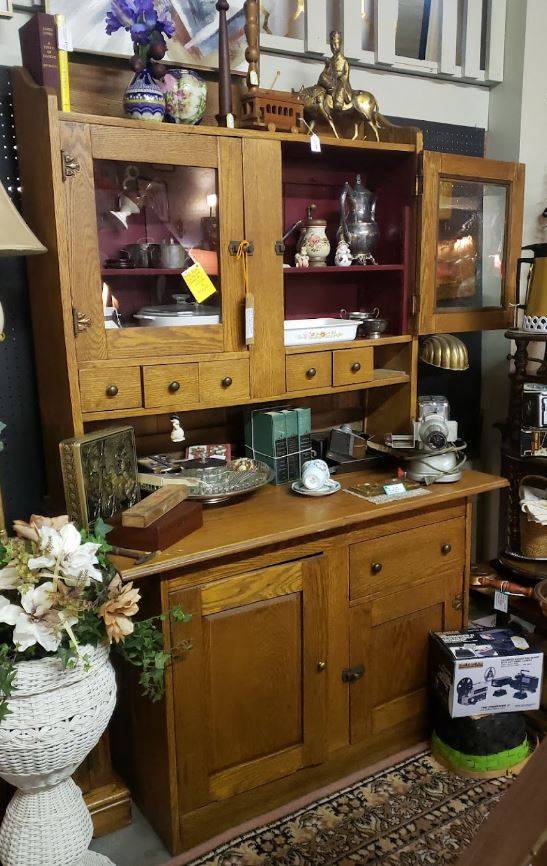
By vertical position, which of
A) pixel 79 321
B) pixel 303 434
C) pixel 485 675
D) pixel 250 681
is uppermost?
pixel 79 321

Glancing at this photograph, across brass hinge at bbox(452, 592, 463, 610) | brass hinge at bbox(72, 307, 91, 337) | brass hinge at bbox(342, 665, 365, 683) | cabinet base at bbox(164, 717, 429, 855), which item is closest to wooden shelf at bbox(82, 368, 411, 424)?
brass hinge at bbox(72, 307, 91, 337)

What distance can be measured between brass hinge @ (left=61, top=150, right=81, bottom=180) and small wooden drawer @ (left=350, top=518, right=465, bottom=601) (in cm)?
129

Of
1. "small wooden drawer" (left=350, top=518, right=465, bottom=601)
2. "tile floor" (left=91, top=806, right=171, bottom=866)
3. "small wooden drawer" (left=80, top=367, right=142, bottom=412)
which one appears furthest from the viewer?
"small wooden drawer" (left=350, top=518, right=465, bottom=601)

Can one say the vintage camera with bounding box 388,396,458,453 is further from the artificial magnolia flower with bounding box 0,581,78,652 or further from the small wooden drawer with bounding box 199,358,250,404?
the artificial magnolia flower with bounding box 0,581,78,652

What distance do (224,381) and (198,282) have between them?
0.97 feet

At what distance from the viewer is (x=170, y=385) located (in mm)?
2029

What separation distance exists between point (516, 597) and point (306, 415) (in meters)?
1.05

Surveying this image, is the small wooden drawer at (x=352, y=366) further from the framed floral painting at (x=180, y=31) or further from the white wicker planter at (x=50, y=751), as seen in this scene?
the white wicker planter at (x=50, y=751)

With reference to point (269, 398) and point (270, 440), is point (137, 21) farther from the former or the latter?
point (270, 440)

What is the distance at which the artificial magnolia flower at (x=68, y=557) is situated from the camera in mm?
1553

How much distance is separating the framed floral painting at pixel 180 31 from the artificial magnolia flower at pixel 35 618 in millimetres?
1554

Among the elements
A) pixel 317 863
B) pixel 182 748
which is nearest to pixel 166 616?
pixel 182 748

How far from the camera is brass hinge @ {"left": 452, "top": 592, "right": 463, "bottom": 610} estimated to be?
2445 millimetres

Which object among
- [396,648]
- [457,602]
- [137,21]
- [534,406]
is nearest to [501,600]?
[457,602]
